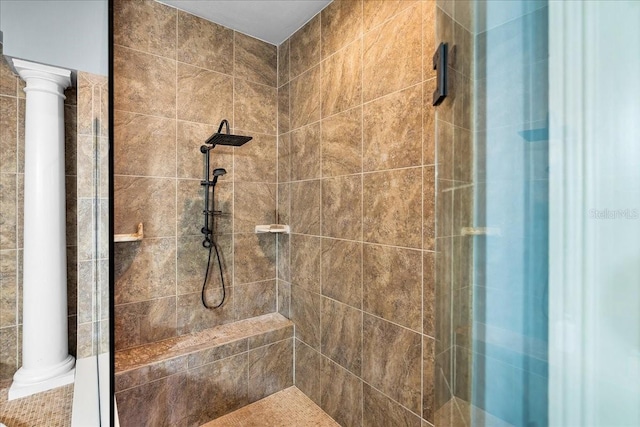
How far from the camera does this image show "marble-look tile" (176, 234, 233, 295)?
1853 millimetres

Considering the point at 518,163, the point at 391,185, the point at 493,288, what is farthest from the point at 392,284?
the point at 518,163

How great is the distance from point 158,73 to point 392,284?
1838 millimetres

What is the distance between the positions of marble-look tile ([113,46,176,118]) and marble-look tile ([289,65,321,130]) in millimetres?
778

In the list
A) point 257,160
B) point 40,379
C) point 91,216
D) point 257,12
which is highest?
point 257,12

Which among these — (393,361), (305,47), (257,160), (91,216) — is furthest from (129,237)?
(305,47)

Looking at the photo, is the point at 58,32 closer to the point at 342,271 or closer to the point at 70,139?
the point at 70,139

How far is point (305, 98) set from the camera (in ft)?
6.51

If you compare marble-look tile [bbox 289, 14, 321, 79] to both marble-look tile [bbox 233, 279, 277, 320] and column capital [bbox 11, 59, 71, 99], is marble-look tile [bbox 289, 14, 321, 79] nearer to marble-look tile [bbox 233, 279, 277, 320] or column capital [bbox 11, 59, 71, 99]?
A: column capital [bbox 11, 59, 71, 99]

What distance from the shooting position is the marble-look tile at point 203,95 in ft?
6.04

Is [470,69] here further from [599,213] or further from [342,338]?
[342,338]

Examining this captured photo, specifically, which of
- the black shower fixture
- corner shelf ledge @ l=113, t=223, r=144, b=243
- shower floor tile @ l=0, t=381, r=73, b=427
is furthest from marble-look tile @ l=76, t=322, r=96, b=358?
the black shower fixture

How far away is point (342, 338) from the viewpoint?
5.57 feet

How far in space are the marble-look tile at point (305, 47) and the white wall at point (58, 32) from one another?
1158 millimetres

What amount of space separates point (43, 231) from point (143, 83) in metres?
1.08
